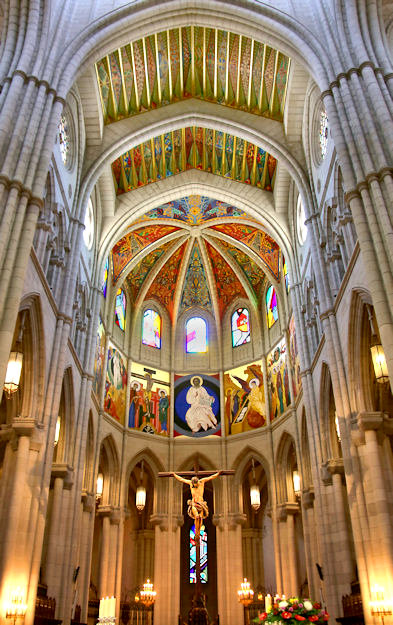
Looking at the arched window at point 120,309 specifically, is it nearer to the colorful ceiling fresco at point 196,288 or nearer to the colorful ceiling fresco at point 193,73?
the colorful ceiling fresco at point 196,288

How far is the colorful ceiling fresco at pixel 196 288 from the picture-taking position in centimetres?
2809

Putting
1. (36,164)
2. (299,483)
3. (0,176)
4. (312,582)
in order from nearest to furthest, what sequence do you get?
(0,176) < (36,164) < (312,582) < (299,483)

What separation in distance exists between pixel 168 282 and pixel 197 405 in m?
6.27

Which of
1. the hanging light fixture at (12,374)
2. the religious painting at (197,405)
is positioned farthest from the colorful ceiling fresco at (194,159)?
the hanging light fixture at (12,374)

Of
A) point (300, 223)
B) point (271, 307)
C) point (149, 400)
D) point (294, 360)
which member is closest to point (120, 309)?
point (149, 400)

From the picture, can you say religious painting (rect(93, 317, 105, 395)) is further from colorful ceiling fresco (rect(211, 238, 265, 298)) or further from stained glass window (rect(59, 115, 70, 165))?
colorful ceiling fresco (rect(211, 238, 265, 298))

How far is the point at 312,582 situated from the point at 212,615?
1138 centimetres

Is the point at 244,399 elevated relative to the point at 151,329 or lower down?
lower down

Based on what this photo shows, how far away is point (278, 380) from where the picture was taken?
2369 centimetres

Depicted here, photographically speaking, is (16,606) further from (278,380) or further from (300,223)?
(300,223)

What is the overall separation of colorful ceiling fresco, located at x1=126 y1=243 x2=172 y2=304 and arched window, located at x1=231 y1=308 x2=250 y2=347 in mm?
4746

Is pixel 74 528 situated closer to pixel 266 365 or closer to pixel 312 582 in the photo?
pixel 312 582

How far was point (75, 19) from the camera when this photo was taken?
15.8 m

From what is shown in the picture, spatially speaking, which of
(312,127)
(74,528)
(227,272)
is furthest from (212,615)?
(312,127)
